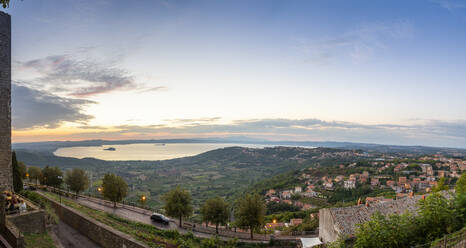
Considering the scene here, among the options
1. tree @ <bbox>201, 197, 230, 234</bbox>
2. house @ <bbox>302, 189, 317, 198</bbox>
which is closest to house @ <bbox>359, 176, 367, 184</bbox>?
house @ <bbox>302, 189, 317, 198</bbox>

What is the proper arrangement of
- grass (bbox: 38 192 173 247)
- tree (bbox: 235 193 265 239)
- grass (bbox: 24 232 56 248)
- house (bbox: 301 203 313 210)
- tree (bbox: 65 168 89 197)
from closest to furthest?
grass (bbox: 24 232 56 248) < grass (bbox: 38 192 173 247) < tree (bbox: 235 193 265 239) < tree (bbox: 65 168 89 197) < house (bbox: 301 203 313 210)

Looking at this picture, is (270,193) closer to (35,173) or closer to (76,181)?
(76,181)

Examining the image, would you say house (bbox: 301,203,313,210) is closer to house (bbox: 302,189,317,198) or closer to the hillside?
house (bbox: 302,189,317,198)

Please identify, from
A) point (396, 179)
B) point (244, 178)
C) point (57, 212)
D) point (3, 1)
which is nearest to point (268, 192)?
point (396, 179)

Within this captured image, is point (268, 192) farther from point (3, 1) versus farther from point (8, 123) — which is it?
point (3, 1)

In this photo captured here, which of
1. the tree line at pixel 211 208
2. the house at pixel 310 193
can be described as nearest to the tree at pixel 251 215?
the tree line at pixel 211 208

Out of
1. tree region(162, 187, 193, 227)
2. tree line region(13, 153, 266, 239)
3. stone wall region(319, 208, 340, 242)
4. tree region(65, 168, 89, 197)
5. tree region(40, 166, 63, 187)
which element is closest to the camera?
stone wall region(319, 208, 340, 242)

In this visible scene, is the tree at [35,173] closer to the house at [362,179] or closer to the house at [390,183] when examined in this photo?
the house at [362,179]
